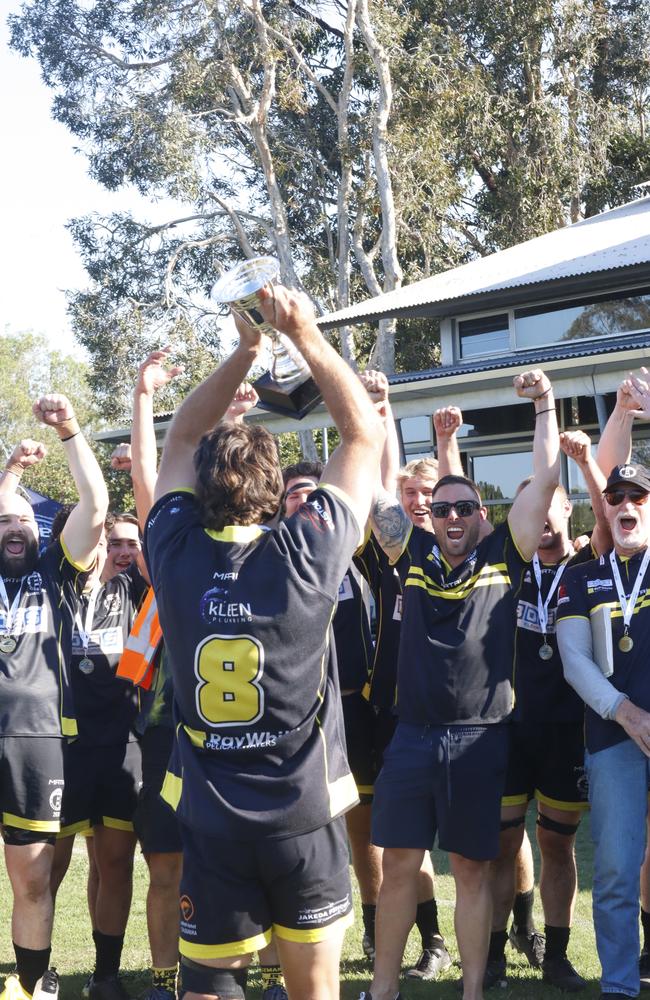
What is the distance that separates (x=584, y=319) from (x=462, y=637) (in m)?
14.6

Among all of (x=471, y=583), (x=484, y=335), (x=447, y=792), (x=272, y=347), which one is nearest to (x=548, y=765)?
(x=447, y=792)

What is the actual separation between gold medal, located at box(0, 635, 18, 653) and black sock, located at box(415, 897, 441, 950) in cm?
233

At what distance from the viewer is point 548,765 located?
208 inches

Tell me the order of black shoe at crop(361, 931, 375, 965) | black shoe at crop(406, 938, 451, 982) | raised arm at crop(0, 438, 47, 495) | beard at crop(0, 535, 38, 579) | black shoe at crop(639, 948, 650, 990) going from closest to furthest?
beard at crop(0, 535, 38, 579)
raised arm at crop(0, 438, 47, 495)
black shoe at crop(639, 948, 650, 990)
black shoe at crop(406, 938, 451, 982)
black shoe at crop(361, 931, 375, 965)

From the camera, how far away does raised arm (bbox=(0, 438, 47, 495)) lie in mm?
4957

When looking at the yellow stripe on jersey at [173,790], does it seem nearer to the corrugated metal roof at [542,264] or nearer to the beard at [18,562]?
the beard at [18,562]

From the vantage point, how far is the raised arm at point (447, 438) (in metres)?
5.20

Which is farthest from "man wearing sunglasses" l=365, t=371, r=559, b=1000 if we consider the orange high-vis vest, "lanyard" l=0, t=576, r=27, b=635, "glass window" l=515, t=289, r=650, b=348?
"glass window" l=515, t=289, r=650, b=348

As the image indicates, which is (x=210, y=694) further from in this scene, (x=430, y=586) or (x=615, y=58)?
(x=615, y=58)

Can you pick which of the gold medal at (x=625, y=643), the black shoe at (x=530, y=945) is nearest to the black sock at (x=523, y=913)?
the black shoe at (x=530, y=945)

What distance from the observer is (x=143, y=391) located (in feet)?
14.2

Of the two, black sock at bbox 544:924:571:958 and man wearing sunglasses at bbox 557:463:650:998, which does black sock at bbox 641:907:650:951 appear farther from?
man wearing sunglasses at bbox 557:463:650:998

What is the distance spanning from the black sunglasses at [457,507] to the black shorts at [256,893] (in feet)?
6.46

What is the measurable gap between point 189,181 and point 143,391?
24.5 metres
